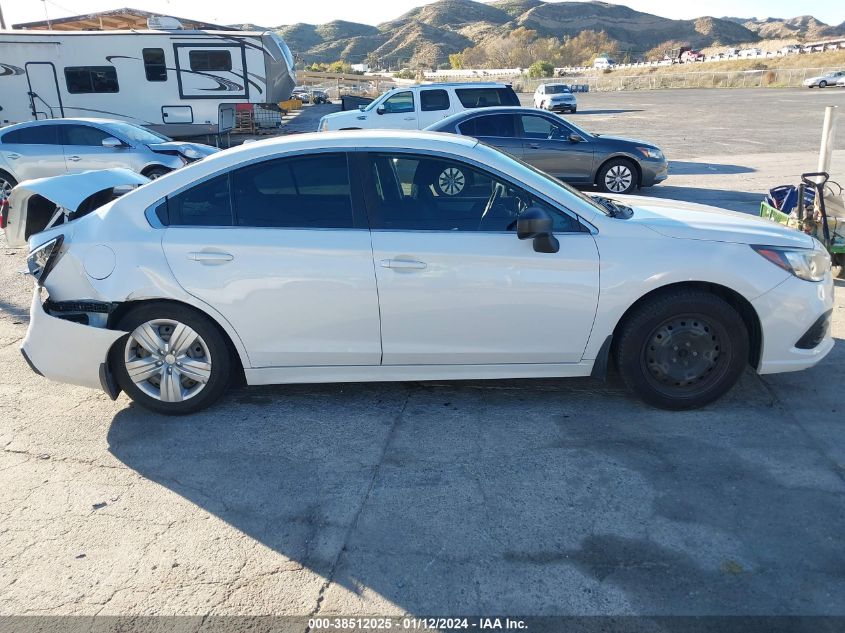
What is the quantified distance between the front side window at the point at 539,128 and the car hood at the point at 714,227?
7.43 metres

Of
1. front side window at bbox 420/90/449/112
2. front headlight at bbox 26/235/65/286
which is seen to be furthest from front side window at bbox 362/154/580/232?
front side window at bbox 420/90/449/112

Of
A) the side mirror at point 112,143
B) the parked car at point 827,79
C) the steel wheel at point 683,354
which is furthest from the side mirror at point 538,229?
the parked car at point 827,79

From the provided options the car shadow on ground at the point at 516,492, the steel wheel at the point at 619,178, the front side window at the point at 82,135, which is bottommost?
the car shadow on ground at the point at 516,492

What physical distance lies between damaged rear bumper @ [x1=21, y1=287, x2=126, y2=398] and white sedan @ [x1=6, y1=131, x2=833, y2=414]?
11 mm

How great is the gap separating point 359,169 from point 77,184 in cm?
213

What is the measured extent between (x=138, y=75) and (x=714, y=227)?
1855 centimetres

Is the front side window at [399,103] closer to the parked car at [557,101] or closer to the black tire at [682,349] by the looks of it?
the black tire at [682,349]

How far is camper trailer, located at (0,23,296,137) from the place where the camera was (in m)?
18.3

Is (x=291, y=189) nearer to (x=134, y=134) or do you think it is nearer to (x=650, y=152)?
(x=650, y=152)

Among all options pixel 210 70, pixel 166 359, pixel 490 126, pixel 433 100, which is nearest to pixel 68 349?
pixel 166 359

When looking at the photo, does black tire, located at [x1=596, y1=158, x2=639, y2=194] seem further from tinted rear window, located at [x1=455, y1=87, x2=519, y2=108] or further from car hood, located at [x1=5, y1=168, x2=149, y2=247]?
car hood, located at [x1=5, y1=168, x2=149, y2=247]

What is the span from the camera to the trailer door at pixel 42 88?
18391 millimetres

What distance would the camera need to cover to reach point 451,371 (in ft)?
13.2

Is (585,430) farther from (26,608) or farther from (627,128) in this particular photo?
(627,128)
